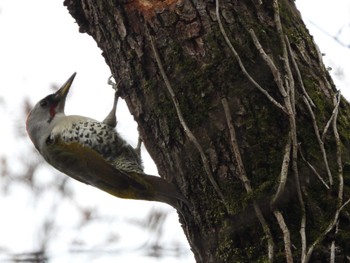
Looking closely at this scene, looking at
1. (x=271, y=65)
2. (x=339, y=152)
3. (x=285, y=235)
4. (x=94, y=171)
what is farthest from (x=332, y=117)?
(x=94, y=171)

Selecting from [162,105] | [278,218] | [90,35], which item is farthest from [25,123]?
[278,218]

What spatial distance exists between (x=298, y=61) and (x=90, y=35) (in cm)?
118

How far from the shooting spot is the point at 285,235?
2.04 m

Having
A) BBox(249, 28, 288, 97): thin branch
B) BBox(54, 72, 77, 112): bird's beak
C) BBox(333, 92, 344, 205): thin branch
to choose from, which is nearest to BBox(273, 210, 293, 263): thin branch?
BBox(333, 92, 344, 205): thin branch

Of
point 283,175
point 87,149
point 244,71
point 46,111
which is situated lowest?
point 283,175

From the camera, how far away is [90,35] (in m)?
3.04

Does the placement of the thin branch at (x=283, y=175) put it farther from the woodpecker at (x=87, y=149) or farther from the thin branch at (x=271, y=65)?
the woodpecker at (x=87, y=149)

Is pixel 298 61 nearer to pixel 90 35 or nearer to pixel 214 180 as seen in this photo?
pixel 214 180

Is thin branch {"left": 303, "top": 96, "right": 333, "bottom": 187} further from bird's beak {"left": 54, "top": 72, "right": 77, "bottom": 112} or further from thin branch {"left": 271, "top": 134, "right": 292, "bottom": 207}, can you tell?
bird's beak {"left": 54, "top": 72, "right": 77, "bottom": 112}

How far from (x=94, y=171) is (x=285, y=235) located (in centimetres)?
181

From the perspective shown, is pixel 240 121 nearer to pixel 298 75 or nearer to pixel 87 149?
pixel 298 75

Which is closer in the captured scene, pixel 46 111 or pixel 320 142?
pixel 320 142

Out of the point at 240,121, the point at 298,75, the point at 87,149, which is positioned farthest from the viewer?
the point at 87,149

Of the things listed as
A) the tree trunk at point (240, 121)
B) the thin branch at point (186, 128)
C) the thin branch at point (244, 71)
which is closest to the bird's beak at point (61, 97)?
the tree trunk at point (240, 121)
